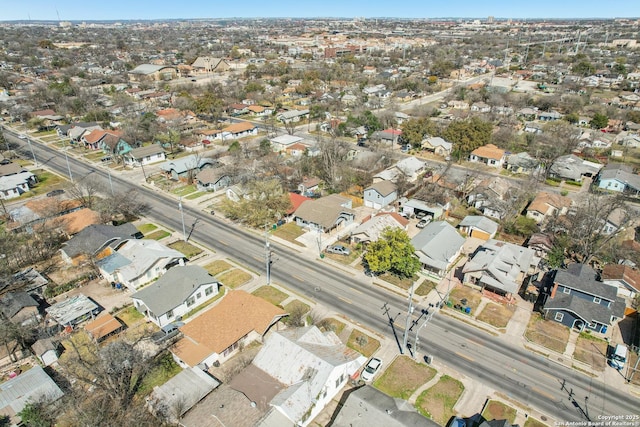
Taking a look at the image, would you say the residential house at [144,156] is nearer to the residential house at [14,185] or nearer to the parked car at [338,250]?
the residential house at [14,185]

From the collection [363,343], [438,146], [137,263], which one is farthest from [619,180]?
[137,263]

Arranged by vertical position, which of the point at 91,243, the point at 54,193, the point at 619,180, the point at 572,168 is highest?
the point at 619,180

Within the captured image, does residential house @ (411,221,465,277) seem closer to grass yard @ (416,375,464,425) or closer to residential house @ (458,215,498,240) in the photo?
residential house @ (458,215,498,240)

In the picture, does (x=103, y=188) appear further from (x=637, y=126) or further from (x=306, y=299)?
(x=637, y=126)

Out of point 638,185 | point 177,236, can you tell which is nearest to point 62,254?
point 177,236

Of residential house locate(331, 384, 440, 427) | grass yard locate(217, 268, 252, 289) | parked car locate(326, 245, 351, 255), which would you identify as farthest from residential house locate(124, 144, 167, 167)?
residential house locate(331, 384, 440, 427)

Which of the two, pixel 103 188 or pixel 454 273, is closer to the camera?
pixel 454 273

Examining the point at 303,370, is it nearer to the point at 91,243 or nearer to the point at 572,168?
the point at 91,243
